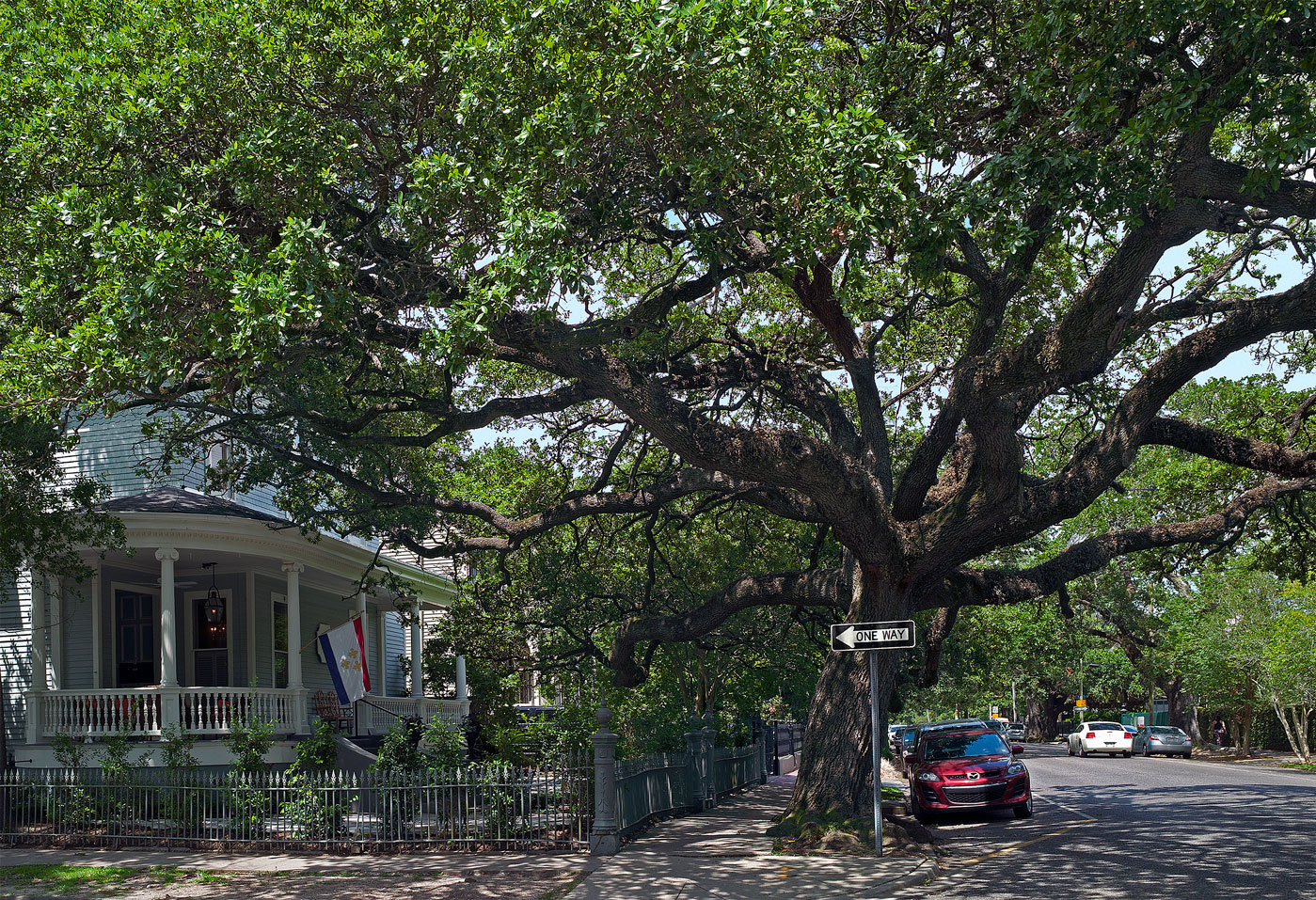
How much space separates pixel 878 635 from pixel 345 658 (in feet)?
37.6

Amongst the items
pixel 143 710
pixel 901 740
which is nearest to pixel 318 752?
pixel 143 710

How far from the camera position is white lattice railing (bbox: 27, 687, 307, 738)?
56.9 feet

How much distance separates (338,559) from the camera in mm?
21938

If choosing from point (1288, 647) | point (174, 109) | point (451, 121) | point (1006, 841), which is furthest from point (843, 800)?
point (1288, 647)

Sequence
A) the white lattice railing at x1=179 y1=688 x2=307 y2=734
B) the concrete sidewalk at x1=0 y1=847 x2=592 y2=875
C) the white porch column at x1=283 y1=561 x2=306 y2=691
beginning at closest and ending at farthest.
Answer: the concrete sidewalk at x1=0 y1=847 x2=592 y2=875 < the white lattice railing at x1=179 y1=688 x2=307 y2=734 < the white porch column at x1=283 y1=561 x2=306 y2=691

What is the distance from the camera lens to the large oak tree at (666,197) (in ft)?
31.4

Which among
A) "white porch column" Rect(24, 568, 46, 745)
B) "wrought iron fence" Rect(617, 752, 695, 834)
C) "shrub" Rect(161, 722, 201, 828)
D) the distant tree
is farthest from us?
"white porch column" Rect(24, 568, 46, 745)

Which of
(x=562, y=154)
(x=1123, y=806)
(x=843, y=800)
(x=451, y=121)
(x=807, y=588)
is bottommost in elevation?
(x=1123, y=806)

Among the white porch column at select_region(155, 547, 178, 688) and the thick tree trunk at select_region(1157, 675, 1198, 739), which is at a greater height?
the white porch column at select_region(155, 547, 178, 688)

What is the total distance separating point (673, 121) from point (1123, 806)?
47.8 ft

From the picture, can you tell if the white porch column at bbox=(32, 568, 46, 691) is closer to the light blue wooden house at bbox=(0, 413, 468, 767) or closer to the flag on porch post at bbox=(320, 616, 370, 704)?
the light blue wooden house at bbox=(0, 413, 468, 767)

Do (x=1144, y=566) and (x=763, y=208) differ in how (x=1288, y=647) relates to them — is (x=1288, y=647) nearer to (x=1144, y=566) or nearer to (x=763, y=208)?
(x=1144, y=566)

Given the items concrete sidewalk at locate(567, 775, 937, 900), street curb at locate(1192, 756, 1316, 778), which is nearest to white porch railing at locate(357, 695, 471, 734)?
concrete sidewalk at locate(567, 775, 937, 900)

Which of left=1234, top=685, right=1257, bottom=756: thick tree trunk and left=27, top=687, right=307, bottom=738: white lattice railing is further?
left=1234, top=685, right=1257, bottom=756: thick tree trunk
